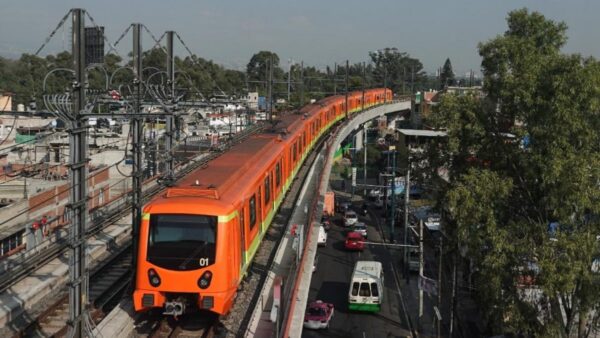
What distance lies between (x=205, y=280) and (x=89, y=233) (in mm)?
3563

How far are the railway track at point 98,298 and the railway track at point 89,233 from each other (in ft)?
2.58

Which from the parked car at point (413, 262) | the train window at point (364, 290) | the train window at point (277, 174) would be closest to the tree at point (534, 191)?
the train window at point (277, 174)

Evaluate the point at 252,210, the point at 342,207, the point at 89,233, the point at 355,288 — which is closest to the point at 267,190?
the point at 252,210

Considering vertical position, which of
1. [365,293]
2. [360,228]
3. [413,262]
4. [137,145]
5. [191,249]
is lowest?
[413,262]

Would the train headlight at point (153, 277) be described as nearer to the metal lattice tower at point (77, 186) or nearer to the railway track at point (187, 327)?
the railway track at point (187, 327)

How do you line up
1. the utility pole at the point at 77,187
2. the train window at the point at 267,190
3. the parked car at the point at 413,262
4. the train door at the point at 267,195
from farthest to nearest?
the parked car at the point at 413,262, the train window at the point at 267,190, the train door at the point at 267,195, the utility pole at the point at 77,187

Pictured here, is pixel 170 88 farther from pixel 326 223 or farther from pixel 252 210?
pixel 326 223

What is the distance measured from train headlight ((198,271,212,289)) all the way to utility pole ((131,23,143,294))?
222cm

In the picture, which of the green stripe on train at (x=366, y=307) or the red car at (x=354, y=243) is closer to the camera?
the green stripe on train at (x=366, y=307)

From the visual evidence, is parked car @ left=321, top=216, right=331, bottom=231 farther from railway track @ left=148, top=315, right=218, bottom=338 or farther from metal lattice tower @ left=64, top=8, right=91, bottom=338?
metal lattice tower @ left=64, top=8, right=91, bottom=338

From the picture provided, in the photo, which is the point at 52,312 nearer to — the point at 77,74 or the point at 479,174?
the point at 77,74

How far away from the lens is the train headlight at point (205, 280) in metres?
9.65

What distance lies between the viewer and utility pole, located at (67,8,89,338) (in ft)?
26.7

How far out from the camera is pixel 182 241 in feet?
31.8
